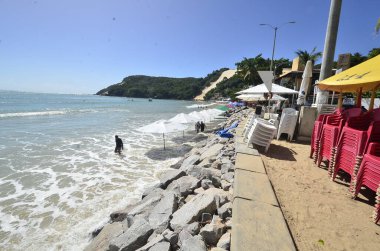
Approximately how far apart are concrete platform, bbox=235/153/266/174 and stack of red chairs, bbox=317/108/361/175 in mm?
1408

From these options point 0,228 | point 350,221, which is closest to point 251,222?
point 350,221

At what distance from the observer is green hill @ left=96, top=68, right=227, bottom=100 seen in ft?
523

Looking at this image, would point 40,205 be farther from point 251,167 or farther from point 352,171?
point 352,171

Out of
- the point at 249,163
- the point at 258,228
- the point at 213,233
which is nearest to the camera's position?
the point at 258,228

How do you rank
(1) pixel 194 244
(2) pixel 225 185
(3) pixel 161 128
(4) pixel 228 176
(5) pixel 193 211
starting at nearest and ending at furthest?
(1) pixel 194 244
(5) pixel 193 211
(2) pixel 225 185
(4) pixel 228 176
(3) pixel 161 128

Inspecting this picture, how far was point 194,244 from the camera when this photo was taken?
2.59 metres

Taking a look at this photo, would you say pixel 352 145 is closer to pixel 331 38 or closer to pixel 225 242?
pixel 225 242

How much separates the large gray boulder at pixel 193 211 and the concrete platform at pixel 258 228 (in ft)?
2.32

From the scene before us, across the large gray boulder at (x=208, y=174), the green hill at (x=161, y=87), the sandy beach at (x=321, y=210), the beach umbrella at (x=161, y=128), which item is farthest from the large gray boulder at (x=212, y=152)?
the green hill at (x=161, y=87)

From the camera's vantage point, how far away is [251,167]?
4109 mm

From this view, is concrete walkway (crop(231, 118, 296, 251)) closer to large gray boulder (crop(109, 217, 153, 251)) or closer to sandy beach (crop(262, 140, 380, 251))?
sandy beach (crop(262, 140, 380, 251))

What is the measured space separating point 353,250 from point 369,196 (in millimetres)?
1706

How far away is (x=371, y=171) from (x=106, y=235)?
16.0 ft

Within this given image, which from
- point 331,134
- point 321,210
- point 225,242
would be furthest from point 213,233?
point 331,134
